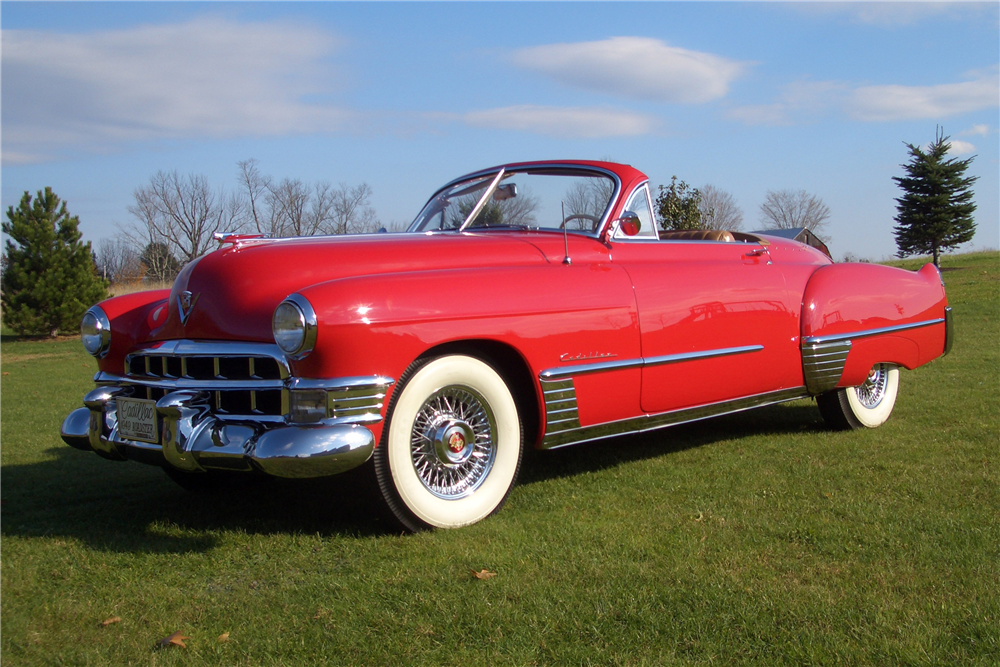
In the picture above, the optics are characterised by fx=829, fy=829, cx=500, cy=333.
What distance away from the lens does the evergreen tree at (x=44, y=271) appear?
71.7 ft

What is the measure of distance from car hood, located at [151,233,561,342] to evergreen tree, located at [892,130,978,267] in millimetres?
33755

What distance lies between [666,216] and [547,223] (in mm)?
10019

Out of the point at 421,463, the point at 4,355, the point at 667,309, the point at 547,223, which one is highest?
the point at 547,223

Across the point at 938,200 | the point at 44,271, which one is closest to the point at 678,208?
the point at 44,271

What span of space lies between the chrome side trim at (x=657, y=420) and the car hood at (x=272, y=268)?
868 mm

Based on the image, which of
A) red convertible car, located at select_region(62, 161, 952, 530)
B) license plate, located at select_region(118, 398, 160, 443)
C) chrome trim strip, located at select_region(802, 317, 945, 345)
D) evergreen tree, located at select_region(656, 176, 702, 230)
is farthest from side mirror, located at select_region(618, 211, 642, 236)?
evergreen tree, located at select_region(656, 176, 702, 230)

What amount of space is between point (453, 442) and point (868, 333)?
318 centimetres

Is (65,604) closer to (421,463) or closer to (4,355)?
(421,463)

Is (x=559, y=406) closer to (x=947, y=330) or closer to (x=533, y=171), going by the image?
(x=533, y=171)

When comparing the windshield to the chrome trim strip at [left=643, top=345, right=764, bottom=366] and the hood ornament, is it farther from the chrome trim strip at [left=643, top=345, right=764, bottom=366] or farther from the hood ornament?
the hood ornament

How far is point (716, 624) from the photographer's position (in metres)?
2.50

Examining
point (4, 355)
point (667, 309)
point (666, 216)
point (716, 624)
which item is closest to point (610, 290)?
point (667, 309)

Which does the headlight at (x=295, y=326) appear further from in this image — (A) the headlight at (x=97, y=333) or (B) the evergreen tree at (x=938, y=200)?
(B) the evergreen tree at (x=938, y=200)

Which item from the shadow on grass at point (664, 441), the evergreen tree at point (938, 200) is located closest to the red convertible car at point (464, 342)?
the shadow on grass at point (664, 441)
